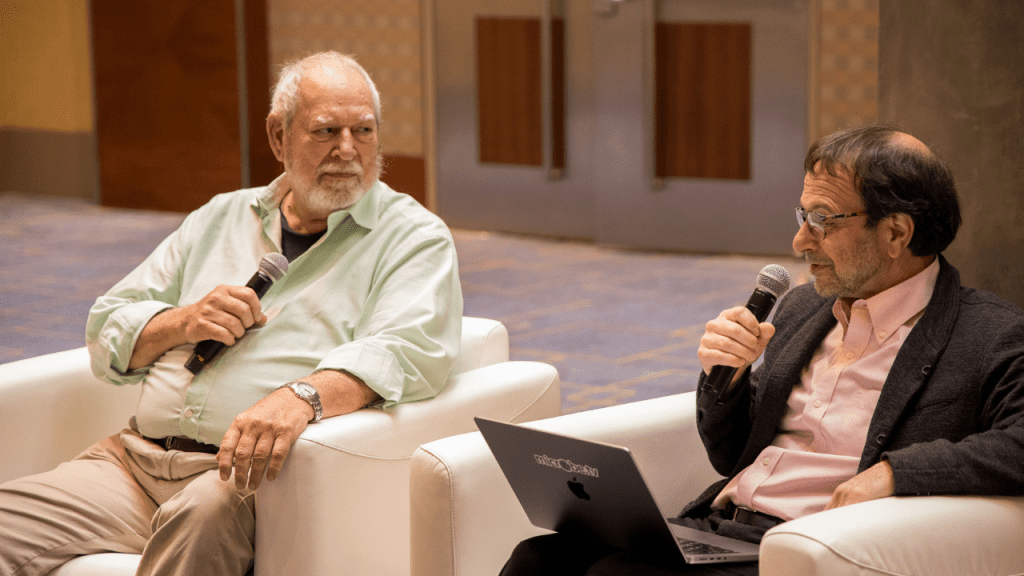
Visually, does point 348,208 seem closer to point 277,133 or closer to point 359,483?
point 277,133

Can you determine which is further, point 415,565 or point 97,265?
point 97,265

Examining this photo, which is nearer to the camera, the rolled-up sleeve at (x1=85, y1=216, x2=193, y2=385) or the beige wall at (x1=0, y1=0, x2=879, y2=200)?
the rolled-up sleeve at (x1=85, y1=216, x2=193, y2=385)

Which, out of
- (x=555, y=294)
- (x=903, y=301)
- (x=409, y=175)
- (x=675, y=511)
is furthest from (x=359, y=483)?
(x=409, y=175)

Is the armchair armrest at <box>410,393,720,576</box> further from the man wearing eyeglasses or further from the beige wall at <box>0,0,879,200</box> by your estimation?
the beige wall at <box>0,0,879,200</box>

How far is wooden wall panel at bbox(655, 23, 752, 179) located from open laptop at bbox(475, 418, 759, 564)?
5.14 meters

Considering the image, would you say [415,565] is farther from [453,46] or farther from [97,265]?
[453,46]

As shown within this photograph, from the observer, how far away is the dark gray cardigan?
187cm

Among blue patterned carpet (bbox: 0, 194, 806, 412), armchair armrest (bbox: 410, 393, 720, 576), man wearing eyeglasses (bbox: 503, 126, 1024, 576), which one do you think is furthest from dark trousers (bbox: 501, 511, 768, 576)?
blue patterned carpet (bbox: 0, 194, 806, 412)

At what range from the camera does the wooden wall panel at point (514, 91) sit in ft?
25.0

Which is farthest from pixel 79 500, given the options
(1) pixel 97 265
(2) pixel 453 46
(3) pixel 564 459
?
(2) pixel 453 46

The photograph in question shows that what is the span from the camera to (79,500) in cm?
248

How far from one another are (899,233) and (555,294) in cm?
428

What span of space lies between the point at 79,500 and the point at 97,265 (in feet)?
16.5

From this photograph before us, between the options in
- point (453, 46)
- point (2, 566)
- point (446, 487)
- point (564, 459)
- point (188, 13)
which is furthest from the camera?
point (188, 13)
